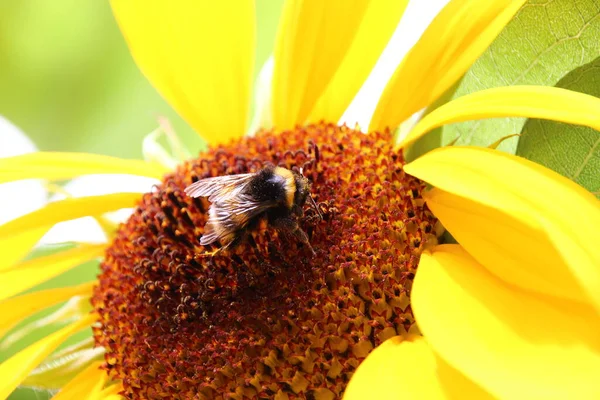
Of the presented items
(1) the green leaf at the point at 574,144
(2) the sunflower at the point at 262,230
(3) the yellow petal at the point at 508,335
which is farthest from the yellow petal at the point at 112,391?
(1) the green leaf at the point at 574,144

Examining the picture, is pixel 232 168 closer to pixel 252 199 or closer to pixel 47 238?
pixel 252 199

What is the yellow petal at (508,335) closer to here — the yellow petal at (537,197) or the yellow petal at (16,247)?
the yellow petal at (537,197)

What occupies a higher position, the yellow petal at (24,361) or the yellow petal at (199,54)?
the yellow petal at (199,54)

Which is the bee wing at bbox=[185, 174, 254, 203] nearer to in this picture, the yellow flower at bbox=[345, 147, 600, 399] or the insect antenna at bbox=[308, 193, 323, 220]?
the insect antenna at bbox=[308, 193, 323, 220]

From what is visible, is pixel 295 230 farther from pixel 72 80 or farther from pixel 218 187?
pixel 72 80

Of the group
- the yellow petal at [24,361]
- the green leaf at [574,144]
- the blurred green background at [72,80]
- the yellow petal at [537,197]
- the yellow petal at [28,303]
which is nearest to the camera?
the yellow petal at [537,197]

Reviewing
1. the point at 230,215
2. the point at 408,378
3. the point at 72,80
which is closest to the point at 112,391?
the point at 230,215
